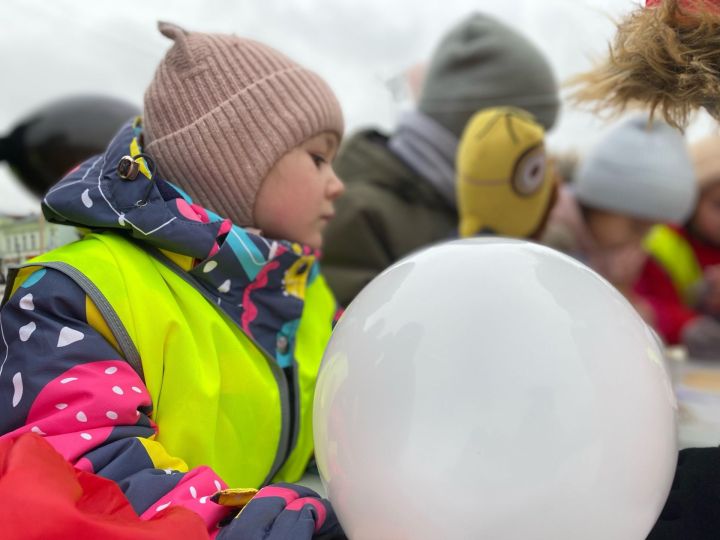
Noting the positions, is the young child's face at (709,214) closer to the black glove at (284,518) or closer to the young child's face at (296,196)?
the young child's face at (296,196)

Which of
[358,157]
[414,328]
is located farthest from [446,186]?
[414,328]

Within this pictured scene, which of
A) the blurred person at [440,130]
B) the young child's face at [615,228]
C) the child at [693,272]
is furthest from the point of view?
the child at [693,272]

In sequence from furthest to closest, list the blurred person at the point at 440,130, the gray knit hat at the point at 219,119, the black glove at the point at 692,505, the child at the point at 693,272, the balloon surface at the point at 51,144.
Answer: the child at the point at 693,272 < the blurred person at the point at 440,130 < the balloon surface at the point at 51,144 < the gray knit hat at the point at 219,119 < the black glove at the point at 692,505

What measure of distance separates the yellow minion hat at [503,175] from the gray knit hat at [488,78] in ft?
0.53

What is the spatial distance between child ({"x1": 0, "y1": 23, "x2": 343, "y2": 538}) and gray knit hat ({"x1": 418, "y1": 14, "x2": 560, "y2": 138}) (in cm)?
72

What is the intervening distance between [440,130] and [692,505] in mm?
1119

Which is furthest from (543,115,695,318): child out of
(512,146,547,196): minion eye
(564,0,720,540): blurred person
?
(564,0,720,540): blurred person

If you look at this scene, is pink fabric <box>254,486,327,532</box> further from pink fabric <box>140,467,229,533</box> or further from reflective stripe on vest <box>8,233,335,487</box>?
reflective stripe on vest <box>8,233,335,487</box>

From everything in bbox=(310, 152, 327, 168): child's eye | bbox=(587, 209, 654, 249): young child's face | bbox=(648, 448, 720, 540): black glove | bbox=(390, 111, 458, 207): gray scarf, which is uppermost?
bbox=(310, 152, 327, 168): child's eye

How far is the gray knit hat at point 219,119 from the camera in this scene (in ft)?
2.47

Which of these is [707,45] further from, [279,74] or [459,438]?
[279,74]

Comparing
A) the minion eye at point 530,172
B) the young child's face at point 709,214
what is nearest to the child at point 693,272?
the young child's face at point 709,214

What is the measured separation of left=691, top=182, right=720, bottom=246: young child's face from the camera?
178 cm

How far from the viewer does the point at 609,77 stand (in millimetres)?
627
